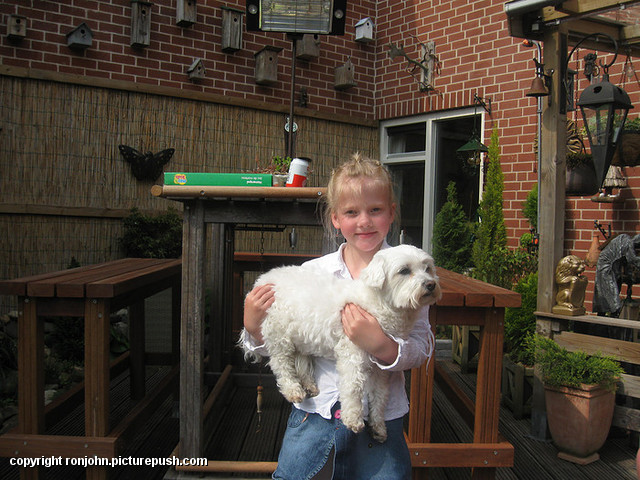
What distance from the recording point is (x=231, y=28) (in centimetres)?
636

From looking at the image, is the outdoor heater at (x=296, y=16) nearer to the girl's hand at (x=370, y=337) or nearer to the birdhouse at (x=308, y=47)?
the girl's hand at (x=370, y=337)

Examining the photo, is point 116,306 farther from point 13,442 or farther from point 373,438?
point 373,438

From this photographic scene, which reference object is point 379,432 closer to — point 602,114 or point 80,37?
point 602,114

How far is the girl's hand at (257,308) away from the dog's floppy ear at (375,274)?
14.3 inches

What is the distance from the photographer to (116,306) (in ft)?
9.10

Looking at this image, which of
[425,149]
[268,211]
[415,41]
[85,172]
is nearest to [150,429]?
[268,211]

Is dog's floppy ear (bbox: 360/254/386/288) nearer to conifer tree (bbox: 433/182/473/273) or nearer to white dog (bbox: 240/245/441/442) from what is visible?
white dog (bbox: 240/245/441/442)

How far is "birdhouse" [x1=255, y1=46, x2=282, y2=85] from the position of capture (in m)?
6.46

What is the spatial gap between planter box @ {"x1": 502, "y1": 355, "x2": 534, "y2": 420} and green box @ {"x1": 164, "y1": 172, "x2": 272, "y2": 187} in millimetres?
2637

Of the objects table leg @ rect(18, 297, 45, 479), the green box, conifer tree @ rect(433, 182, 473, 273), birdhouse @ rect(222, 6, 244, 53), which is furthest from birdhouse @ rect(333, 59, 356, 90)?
table leg @ rect(18, 297, 45, 479)

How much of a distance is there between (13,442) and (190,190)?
1.46 m

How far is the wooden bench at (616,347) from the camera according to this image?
3.32 m

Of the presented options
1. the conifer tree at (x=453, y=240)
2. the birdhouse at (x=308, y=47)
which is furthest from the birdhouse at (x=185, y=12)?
the conifer tree at (x=453, y=240)

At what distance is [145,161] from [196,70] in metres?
1.31
